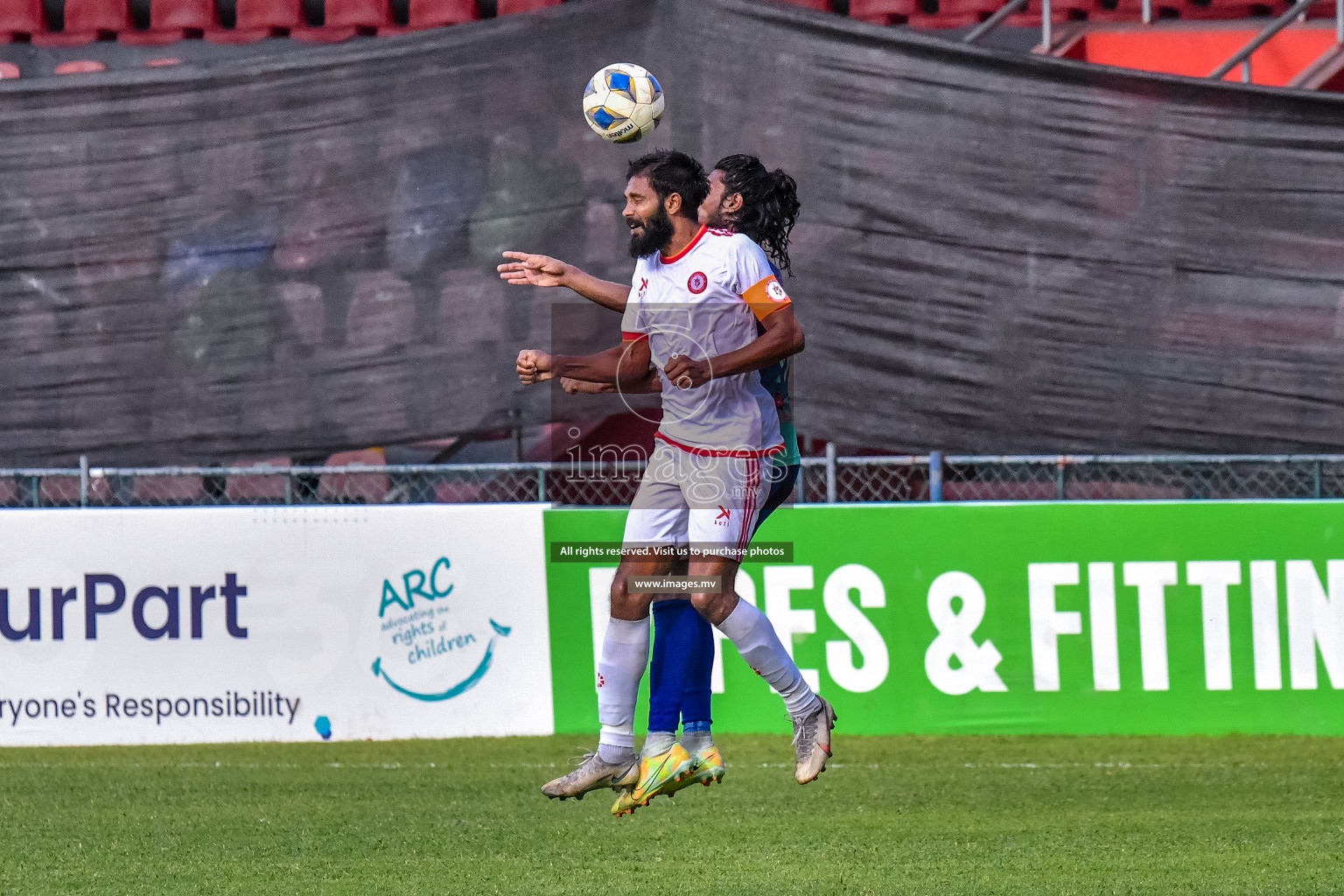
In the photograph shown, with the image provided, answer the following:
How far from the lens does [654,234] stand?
581 centimetres

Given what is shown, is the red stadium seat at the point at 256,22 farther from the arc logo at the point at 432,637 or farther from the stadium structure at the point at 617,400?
the arc logo at the point at 432,637

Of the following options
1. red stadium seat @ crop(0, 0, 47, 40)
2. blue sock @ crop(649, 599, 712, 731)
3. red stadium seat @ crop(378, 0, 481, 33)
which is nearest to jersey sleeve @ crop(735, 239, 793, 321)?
blue sock @ crop(649, 599, 712, 731)

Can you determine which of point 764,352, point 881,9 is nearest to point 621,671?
point 764,352

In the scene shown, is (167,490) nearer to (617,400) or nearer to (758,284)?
(617,400)

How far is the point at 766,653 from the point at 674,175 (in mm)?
1662

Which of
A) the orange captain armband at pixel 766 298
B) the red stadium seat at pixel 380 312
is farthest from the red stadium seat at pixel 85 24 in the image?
the orange captain armband at pixel 766 298

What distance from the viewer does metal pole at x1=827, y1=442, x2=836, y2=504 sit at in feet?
38.0

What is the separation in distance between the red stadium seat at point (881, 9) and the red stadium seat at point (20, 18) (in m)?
7.78

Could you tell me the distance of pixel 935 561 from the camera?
11.7 metres

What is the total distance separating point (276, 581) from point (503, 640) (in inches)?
63.9

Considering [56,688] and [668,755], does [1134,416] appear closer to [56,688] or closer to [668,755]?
[668,755]

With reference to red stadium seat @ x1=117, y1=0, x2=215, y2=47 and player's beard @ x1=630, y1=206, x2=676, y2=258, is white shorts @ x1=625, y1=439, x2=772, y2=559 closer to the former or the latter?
player's beard @ x1=630, y1=206, x2=676, y2=258

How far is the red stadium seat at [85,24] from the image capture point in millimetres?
16500

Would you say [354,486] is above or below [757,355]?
below
